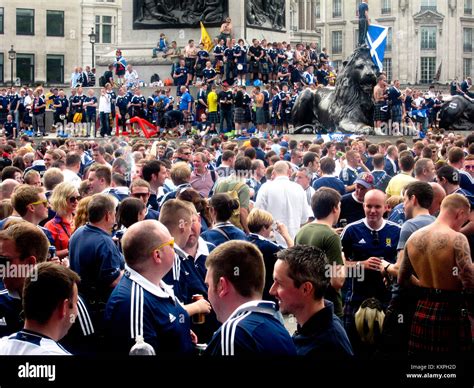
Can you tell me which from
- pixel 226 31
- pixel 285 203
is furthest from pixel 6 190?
pixel 226 31

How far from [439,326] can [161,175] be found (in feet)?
18.0

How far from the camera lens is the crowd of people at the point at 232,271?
20.0 ft

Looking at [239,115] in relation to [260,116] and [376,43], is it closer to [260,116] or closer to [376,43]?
[260,116]

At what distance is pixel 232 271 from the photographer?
6258 millimetres

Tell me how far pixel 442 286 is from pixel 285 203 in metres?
4.75

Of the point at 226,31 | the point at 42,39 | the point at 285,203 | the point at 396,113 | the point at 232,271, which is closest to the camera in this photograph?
the point at 232,271

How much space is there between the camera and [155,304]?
705 centimetres

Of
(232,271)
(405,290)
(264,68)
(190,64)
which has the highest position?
(190,64)

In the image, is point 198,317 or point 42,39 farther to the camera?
point 42,39

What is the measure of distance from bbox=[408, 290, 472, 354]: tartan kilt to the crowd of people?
11mm

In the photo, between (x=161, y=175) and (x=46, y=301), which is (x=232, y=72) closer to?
(x=161, y=175)

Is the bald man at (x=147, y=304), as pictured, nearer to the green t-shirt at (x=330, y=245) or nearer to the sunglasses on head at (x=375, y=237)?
the green t-shirt at (x=330, y=245)

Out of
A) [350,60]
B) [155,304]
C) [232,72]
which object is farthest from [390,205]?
[232,72]

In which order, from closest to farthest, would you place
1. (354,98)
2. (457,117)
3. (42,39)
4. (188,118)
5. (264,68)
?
1. (354,98)
2. (457,117)
3. (188,118)
4. (264,68)
5. (42,39)
